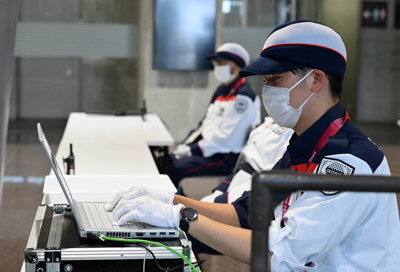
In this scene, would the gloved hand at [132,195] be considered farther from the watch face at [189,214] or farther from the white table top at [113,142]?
the white table top at [113,142]

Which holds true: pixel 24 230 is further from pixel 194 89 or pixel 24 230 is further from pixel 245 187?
pixel 194 89

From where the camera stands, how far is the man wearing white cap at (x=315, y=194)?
1508 mm

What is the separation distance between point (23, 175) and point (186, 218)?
182 inches

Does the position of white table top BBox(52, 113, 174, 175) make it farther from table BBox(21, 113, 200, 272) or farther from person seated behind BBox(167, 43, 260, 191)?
person seated behind BBox(167, 43, 260, 191)

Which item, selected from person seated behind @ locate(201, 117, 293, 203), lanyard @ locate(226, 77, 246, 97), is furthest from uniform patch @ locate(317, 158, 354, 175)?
lanyard @ locate(226, 77, 246, 97)

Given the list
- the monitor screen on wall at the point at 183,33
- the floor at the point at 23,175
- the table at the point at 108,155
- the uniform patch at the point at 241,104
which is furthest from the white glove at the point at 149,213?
the monitor screen on wall at the point at 183,33

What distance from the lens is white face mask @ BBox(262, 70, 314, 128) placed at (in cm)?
176

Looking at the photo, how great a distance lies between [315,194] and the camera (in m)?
1.53

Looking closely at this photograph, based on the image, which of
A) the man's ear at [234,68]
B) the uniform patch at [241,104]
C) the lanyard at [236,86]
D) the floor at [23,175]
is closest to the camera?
the floor at [23,175]

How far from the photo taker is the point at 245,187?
277 cm

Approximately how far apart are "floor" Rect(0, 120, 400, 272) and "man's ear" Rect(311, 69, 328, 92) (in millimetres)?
1985

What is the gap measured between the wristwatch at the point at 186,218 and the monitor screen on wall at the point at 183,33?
6078mm

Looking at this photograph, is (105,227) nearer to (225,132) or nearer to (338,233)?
(338,233)

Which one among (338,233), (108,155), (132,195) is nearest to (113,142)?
(108,155)
